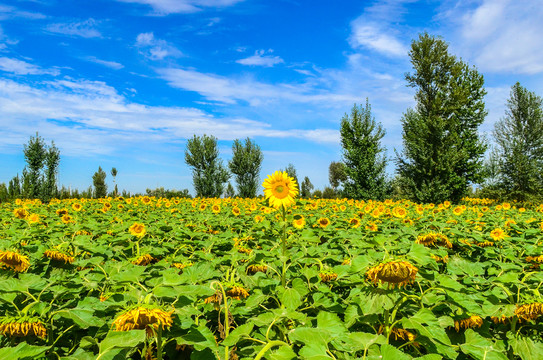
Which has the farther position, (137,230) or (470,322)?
(137,230)

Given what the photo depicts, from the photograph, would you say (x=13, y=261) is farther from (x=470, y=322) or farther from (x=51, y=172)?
(x=51, y=172)

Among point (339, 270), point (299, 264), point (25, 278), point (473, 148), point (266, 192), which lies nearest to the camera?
point (25, 278)

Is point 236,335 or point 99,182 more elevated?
point 99,182

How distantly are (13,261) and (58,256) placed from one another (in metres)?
0.28

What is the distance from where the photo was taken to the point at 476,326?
1.48 m

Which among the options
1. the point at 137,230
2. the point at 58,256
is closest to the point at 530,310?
the point at 58,256

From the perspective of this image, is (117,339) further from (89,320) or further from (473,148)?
(473,148)

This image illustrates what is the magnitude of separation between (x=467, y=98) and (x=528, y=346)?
99.2 feet

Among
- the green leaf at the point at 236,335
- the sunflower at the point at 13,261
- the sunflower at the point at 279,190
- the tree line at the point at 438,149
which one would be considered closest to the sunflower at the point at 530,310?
the green leaf at the point at 236,335

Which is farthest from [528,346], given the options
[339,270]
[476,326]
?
[339,270]

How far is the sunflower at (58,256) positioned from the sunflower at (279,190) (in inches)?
55.6

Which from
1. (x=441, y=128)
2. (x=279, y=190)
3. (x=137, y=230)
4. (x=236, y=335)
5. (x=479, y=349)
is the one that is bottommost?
(x=479, y=349)

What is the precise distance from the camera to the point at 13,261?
5.25ft

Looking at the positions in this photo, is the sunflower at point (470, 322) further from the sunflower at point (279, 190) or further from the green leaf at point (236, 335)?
the sunflower at point (279, 190)
